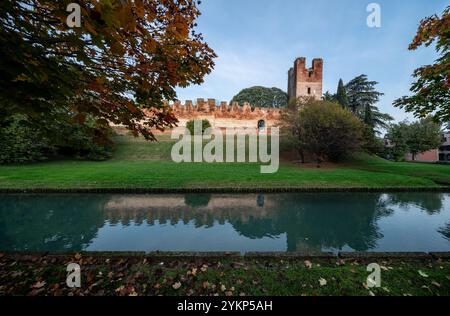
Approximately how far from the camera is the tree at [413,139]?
31.5 m

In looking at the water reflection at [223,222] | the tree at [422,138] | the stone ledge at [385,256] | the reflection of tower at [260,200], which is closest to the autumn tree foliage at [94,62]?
the water reflection at [223,222]

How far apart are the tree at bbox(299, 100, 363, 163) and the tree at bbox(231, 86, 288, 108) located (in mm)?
40202

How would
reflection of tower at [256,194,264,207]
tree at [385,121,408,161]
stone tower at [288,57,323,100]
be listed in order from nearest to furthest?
reflection of tower at [256,194,264,207] < stone tower at [288,57,323,100] < tree at [385,121,408,161]

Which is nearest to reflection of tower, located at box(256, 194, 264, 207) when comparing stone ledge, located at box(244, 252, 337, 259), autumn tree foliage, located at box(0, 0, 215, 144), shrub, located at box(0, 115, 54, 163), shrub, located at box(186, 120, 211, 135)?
stone ledge, located at box(244, 252, 337, 259)

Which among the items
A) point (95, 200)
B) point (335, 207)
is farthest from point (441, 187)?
point (95, 200)

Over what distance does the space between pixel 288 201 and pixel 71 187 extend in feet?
33.3

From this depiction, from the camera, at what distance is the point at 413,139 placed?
32.2m

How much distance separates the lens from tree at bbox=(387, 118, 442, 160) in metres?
31.5

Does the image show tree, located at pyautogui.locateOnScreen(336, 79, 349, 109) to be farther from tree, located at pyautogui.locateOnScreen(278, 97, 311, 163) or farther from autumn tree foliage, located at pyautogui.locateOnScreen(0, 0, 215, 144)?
autumn tree foliage, located at pyautogui.locateOnScreen(0, 0, 215, 144)

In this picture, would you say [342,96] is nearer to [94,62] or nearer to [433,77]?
[433,77]

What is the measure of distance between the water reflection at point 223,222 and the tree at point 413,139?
2684 cm

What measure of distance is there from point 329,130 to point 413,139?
2350 cm

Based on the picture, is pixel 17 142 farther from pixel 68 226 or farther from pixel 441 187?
pixel 441 187
